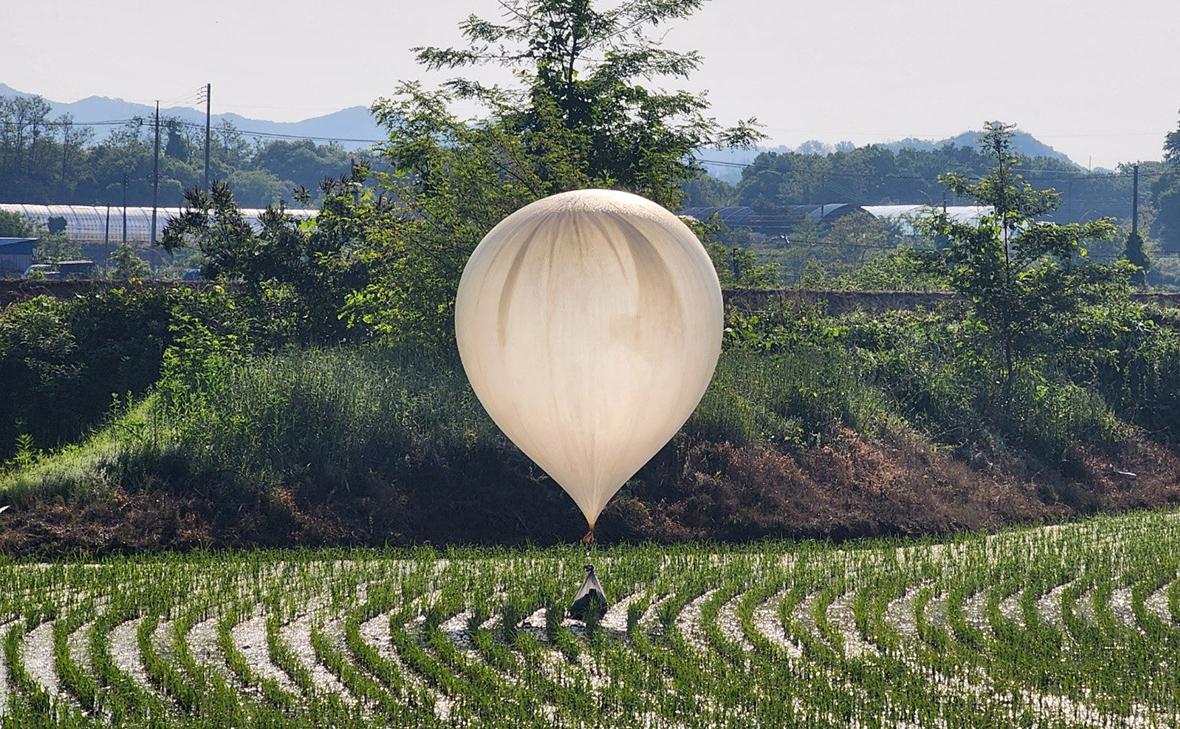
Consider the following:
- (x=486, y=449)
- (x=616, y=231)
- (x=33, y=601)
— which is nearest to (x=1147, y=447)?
(x=486, y=449)

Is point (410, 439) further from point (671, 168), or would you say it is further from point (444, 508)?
point (671, 168)

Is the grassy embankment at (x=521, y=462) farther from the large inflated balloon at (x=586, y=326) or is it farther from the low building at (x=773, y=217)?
the low building at (x=773, y=217)

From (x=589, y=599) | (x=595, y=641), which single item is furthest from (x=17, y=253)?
(x=595, y=641)

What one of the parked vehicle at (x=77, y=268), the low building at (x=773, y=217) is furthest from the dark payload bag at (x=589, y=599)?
the low building at (x=773, y=217)

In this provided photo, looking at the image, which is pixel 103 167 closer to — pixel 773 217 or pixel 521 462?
pixel 773 217

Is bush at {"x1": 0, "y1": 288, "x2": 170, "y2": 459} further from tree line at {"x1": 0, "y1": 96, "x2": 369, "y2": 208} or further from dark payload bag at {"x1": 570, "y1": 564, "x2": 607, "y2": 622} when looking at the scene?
tree line at {"x1": 0, "y1": 96, "x2": 369, "y2": 208}

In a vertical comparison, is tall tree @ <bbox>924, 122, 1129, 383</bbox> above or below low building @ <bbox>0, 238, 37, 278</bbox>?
above

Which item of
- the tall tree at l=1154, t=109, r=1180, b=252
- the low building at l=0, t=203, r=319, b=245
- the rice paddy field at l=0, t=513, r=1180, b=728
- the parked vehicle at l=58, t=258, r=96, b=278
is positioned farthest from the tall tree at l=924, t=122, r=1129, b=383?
the tall tree at l=1154, t=109, r=1180, b=252
